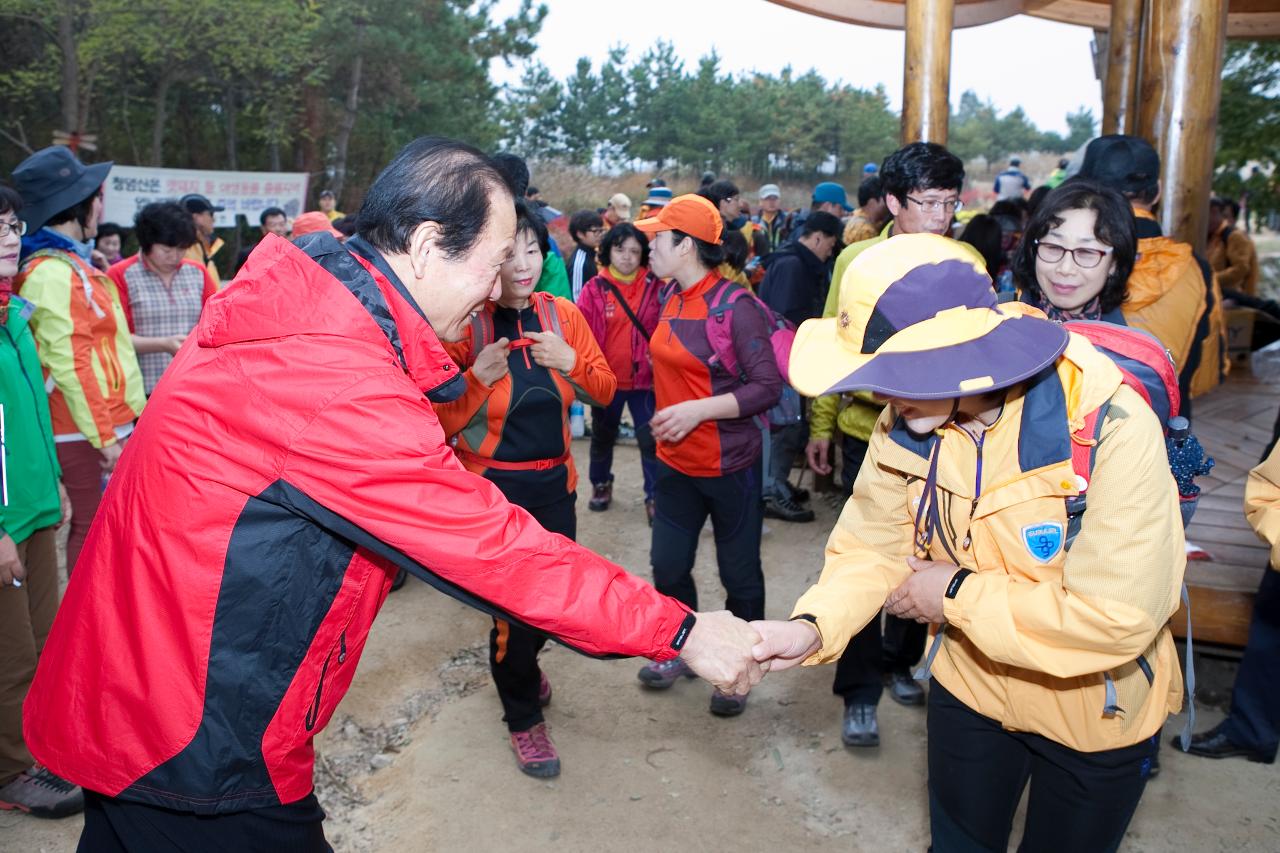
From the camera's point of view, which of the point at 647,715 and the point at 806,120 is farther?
the point at 806,120

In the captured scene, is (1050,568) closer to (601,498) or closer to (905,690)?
(905,690)

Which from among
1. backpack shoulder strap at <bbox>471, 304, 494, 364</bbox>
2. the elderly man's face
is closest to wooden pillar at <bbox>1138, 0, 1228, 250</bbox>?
backpack shoulder strap at <bbox>471, 304, 494, 364</bbox>

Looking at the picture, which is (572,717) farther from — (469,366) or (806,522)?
(806,522)

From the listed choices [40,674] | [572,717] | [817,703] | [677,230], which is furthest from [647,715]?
[40,674]

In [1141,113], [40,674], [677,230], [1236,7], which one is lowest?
[40,674]

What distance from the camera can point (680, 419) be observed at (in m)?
3.69

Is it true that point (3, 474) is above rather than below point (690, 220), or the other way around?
below

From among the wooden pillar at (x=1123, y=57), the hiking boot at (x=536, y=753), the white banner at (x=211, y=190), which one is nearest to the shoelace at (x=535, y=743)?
the hiking boot at (x=536, y=753)

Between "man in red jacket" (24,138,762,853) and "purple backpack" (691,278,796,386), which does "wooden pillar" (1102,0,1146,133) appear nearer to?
"purple backpack" (691,278,796,386)

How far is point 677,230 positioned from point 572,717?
222 cm

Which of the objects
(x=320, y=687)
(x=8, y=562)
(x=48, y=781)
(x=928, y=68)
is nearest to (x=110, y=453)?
(x=8, y=562)

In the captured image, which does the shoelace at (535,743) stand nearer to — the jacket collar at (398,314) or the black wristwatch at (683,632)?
the black wristwatch at (683,632)

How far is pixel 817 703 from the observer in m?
4.13

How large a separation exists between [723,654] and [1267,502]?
5.24 feet
